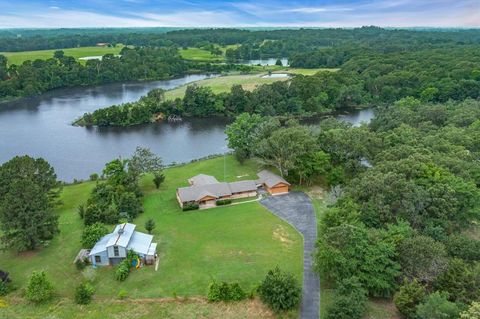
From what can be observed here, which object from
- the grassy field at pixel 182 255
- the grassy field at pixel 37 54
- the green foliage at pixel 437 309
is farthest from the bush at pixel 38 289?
the grassy field at pixel 37 54

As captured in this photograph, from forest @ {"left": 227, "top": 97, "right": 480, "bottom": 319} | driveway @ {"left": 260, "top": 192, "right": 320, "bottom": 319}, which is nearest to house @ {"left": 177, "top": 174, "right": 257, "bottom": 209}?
driveway @ {"left": 260, "top": 192, "right": 320, "bottom": 319}

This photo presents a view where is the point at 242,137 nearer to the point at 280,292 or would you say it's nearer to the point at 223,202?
the point at 223,202

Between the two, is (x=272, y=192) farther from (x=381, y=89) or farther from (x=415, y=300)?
(x=381, y=89)

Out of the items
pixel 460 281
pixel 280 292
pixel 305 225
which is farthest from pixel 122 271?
pixel 460 281

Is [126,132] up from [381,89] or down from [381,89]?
down

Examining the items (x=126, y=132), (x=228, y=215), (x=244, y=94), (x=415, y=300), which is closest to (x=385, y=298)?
(x=415, y=300)

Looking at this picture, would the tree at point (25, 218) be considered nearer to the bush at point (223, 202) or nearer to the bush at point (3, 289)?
the bush at point (3, 289)

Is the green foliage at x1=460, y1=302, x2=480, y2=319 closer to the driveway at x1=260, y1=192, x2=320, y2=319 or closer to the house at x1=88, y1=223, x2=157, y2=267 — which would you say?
the driveway at x1=260, y1=192, x2=320, y2=319
